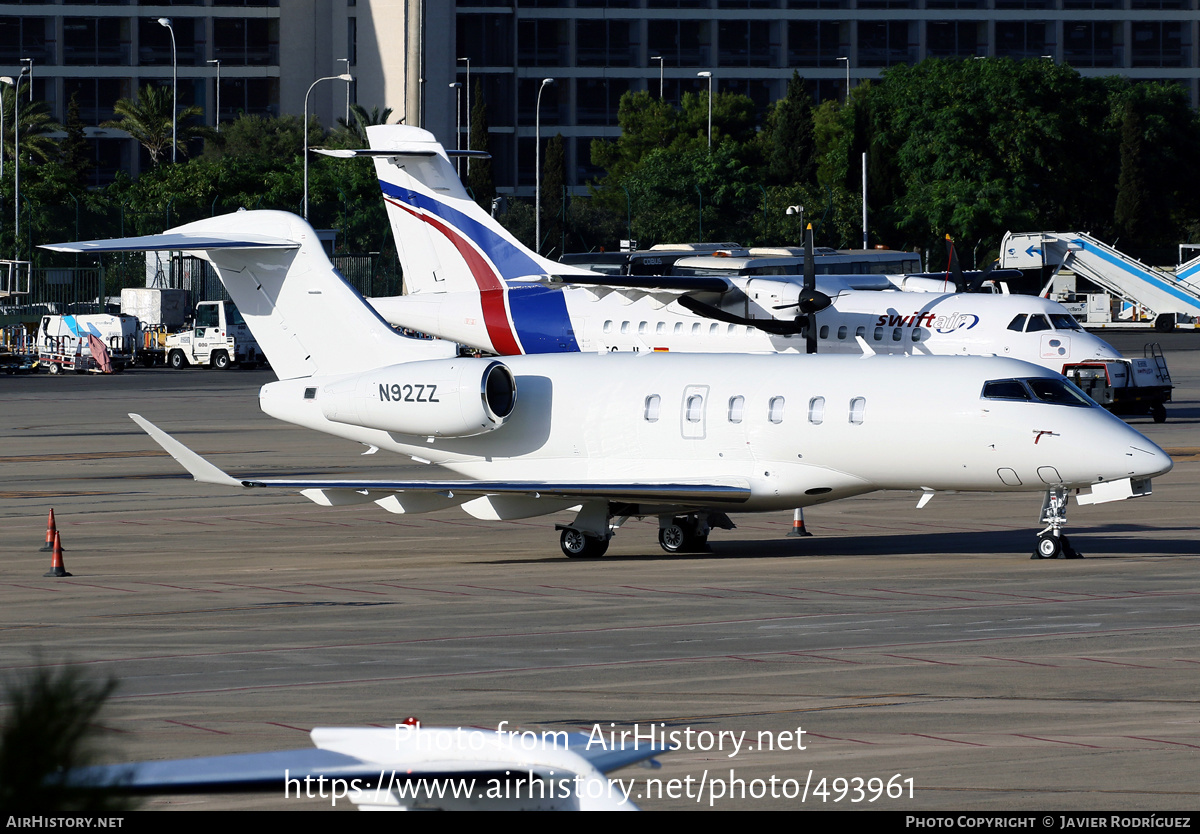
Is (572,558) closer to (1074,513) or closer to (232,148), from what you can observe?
(1074,513)

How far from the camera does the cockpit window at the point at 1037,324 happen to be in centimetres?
4024

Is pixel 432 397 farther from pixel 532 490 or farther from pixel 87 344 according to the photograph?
pixel 87 344

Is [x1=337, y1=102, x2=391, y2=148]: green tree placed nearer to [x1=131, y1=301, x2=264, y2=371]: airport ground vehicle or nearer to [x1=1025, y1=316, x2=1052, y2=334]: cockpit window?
[x1=131, y1=301, x2=264, y2=371]: airport ground vehicle

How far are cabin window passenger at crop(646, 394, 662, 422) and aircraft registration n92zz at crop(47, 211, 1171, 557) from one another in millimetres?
33

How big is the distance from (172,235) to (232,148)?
319ft

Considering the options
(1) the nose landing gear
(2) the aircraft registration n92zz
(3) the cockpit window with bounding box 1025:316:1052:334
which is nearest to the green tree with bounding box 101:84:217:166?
(3) the cockpit window with bounding box 1025:316:1052:334

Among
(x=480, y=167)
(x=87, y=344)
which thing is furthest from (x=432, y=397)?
(x=480, y=167)

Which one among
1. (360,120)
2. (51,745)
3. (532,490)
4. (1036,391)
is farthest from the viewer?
(360,120)

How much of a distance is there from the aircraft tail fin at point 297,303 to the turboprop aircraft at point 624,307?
13.1m

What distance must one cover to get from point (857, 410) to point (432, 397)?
19.9 feet

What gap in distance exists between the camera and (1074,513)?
28.9 meters

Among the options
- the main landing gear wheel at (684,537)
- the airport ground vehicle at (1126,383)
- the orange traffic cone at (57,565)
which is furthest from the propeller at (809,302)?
the orange traffic cone at (57,565)

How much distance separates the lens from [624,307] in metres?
41.2

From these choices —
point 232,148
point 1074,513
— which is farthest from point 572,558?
point 232,148
